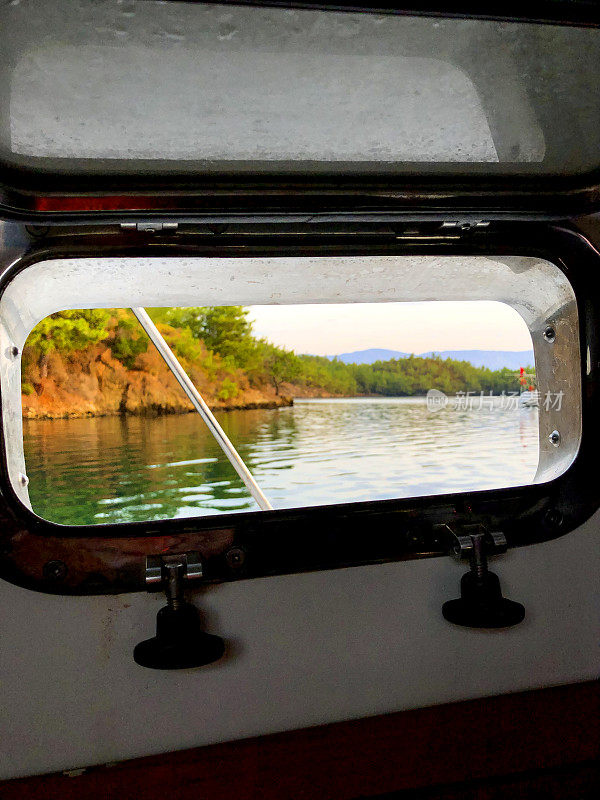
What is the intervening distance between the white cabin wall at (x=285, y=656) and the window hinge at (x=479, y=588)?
8cm

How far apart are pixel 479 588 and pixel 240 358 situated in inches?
34.8

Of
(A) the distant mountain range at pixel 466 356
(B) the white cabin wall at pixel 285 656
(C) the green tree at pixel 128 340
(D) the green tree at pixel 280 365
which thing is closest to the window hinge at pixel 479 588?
(B) the white cabin wall at pixel 285 656

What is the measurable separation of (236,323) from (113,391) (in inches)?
14.9

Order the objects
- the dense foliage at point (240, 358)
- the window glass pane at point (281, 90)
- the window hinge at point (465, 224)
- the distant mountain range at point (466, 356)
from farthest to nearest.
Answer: the distant mountain range at point (466, 356), the dense foliage at point (240, 358), the window hinge at point (465, 224), the window glass pane at point (281, 90)

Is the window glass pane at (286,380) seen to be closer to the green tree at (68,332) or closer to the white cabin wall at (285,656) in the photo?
the green tree at (68,332)

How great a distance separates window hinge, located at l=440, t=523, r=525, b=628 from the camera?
1.21m

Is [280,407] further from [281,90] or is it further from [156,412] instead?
[281,90]

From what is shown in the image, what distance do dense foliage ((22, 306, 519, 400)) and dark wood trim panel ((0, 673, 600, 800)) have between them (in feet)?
2.86

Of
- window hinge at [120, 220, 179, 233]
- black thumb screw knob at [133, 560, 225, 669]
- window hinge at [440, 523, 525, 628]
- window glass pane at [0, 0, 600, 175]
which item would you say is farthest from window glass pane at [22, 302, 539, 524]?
window glass pane at [0, 0, 600, 175]

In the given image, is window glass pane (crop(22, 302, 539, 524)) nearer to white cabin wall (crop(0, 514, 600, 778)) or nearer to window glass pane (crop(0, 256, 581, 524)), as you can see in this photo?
window glass pane (crop(0, 256, 581, 524))

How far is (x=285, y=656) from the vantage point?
4.10ft

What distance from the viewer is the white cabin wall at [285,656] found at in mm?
1142

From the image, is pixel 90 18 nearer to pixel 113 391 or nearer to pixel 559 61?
pixel 559 61

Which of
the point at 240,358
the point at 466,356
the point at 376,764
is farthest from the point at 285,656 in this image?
the point at 466,356
